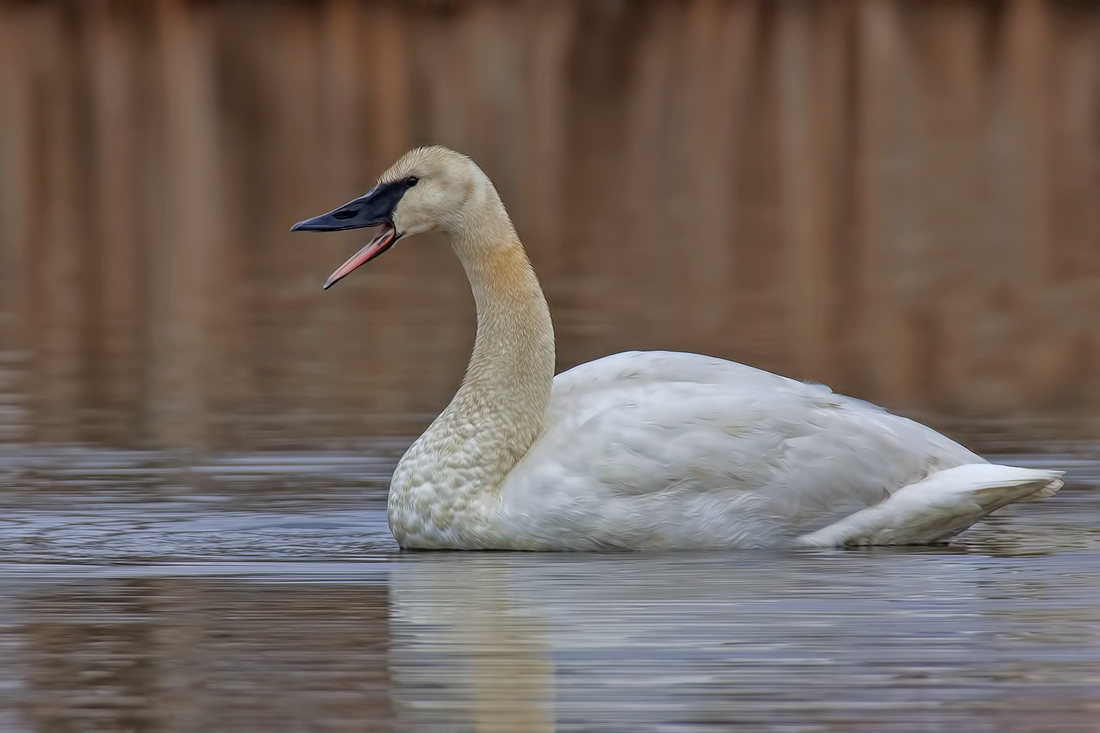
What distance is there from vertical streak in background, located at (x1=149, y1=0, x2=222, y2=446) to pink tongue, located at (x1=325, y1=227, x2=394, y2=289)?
2.44 metres

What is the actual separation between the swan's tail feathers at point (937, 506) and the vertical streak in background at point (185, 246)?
3.80 meters

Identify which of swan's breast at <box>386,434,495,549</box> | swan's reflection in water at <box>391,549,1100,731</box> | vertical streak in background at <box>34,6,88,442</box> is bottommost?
swan's reflection in water at <box>391,549,1100,731</box>

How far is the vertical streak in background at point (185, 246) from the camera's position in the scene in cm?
1362

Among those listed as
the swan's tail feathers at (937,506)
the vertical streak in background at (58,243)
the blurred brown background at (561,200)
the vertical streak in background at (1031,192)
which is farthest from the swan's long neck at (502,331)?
the vertical streak in background at (1031,192)

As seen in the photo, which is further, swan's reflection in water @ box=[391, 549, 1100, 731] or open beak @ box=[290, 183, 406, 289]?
open beak @ box=[290, 183, 406, 289]

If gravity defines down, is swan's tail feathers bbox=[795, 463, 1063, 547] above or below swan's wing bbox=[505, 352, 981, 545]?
below

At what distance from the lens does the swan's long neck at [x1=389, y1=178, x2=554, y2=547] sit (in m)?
9.62

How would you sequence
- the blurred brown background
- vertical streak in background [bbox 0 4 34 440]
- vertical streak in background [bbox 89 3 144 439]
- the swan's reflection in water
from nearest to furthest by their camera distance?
the swan's reflection in water → vertical streak in background [bbox 0 4 34 440] → vertical streak in background [bbox 89 3 144 439] → the blurred brown background

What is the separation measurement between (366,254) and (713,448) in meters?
1.60

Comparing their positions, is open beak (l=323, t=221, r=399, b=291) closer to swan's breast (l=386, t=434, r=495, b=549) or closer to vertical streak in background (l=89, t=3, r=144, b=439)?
swan's breast (l=386, t=434, r=495, b=549)

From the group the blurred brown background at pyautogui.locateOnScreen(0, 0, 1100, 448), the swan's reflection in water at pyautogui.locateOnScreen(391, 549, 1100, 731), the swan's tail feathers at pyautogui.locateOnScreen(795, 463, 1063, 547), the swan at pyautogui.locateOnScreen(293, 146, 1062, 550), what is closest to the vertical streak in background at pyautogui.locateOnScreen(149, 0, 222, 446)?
the blurred brown background at pyautogui.locateOnScreen(0, 0, 1100, 448)

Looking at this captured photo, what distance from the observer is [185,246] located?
23.6 m

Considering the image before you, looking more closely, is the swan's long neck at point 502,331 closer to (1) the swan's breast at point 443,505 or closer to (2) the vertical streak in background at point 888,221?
(1) the swan's breast at point 443,505

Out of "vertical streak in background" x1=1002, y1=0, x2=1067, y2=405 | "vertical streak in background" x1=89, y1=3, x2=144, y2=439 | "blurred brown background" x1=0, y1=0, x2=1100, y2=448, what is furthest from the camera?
"vertical streak in background" x1=1002, y1=0, x2=1067, y2=405
